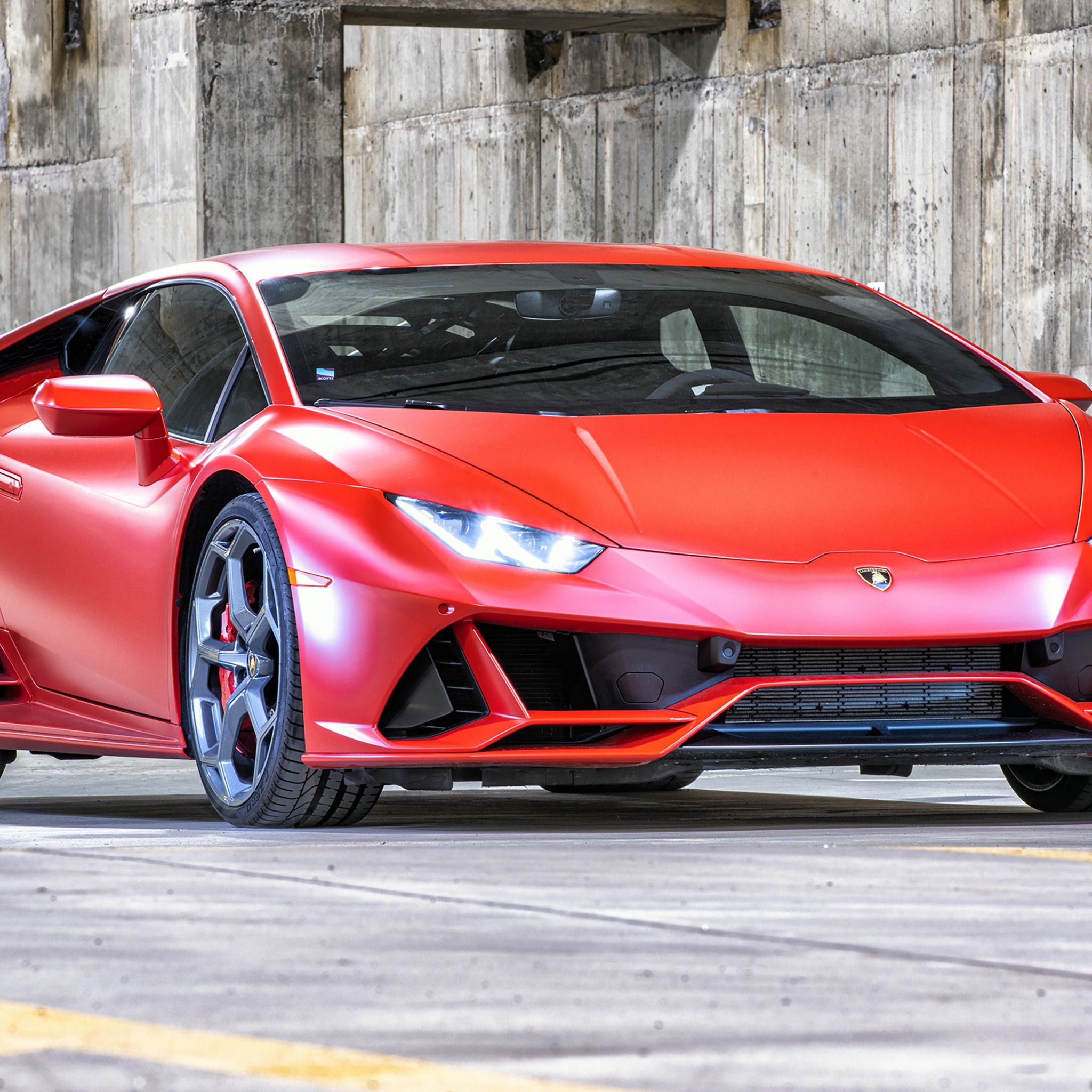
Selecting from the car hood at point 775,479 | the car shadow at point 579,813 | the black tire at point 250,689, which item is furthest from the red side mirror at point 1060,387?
the black tire at point 250,689

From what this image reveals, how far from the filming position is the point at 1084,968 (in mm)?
2627

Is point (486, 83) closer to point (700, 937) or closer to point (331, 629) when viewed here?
point (331, 629)

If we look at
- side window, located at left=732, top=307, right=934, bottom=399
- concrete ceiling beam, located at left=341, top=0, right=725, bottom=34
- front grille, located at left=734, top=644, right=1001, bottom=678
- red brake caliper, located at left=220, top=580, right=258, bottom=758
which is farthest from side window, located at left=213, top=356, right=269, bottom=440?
concrete ceiling beam, located at left=341, top=0, right=725, bottom=34

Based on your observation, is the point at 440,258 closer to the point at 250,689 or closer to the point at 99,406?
the point at 99,406

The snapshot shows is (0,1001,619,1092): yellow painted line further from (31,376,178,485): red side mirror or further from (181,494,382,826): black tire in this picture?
(31,376,178,485): red side mirror

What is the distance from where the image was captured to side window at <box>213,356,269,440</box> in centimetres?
499

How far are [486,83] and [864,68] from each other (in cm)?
363

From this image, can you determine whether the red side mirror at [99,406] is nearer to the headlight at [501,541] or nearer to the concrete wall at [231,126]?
the headlight at [501,541]

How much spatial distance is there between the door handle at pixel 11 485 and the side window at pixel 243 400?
0.86 metres

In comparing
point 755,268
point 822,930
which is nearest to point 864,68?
point 755,268

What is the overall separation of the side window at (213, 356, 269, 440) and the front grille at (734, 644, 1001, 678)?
1315mm

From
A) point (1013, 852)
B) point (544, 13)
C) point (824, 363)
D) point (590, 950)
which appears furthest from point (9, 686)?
point (544, 13)

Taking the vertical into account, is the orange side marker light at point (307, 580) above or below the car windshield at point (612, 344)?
below

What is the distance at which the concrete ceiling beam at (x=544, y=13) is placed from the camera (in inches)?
534
